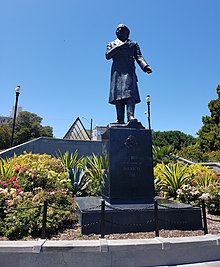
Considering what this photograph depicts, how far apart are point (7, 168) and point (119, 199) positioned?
5440 mm

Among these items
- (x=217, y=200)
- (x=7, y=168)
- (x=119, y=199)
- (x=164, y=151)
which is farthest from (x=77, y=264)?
(x=164, y=151)

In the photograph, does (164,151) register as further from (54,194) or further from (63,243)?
(63,243)

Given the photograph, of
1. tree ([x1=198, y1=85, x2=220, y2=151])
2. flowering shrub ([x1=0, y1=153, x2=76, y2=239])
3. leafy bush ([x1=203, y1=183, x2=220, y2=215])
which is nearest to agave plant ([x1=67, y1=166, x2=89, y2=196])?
flowering shrub ([x1=0, y1=153, x2=76, y2=239])

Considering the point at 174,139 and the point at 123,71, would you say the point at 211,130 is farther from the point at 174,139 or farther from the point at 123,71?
the point at 123,71

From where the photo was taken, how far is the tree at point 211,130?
25.7m

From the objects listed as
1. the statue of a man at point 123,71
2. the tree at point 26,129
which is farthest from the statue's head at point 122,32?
the tree at point 26,129

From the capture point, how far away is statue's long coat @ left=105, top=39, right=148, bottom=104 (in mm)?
6164

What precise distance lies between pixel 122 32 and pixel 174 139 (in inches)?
1442

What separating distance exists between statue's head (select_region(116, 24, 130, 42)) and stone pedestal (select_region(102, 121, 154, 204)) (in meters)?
2.73

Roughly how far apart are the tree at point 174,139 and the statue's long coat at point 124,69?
34.3 m

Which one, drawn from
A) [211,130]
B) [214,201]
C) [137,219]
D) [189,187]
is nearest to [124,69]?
[137,219]

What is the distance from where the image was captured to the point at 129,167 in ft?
18.0

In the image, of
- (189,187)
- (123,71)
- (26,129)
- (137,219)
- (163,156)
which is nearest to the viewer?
(137,219)

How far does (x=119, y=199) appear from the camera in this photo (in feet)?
17.5
